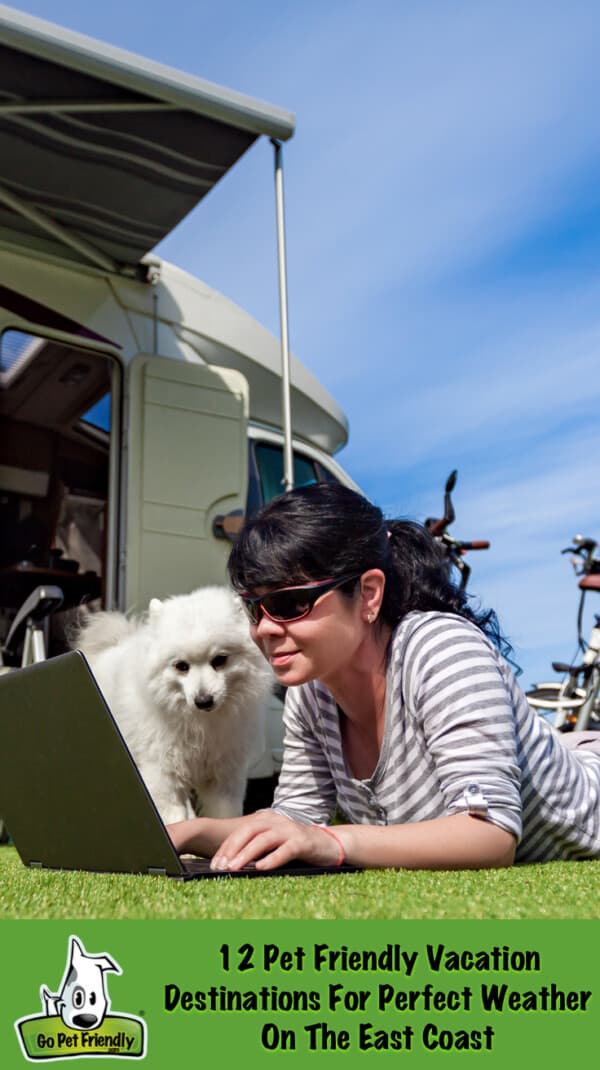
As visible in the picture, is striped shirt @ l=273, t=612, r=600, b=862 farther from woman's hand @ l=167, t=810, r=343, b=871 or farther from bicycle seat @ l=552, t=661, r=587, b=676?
bicycle seat @ l=552, t=661, r=587, b=676

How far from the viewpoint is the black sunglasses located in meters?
1.90

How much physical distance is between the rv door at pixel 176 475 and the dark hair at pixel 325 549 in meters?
3.26

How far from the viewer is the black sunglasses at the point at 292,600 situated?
190 centimetres

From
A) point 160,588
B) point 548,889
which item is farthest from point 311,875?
point 160,588

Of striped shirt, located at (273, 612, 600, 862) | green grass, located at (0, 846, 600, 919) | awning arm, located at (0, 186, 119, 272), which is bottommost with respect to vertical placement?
green grass, located at (0, 846, 600, 919)

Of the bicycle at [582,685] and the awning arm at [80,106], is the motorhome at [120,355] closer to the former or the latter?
the awning arm at [80,106]

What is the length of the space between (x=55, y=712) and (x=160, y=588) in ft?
12.0

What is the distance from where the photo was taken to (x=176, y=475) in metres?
5.48

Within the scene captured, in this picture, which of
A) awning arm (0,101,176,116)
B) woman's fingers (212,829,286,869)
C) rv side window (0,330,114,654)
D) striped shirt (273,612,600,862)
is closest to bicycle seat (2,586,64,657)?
rv side window (0,330,114,654)

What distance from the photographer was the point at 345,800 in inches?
88.3

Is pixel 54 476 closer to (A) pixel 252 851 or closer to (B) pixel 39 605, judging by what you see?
(B) pixel 39 605

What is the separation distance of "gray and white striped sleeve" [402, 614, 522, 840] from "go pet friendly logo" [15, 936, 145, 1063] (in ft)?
2.90

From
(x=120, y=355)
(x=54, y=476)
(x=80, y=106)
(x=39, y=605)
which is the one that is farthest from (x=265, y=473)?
(x=80, y=106)

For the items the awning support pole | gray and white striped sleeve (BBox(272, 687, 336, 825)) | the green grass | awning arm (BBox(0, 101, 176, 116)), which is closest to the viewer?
the green grass
